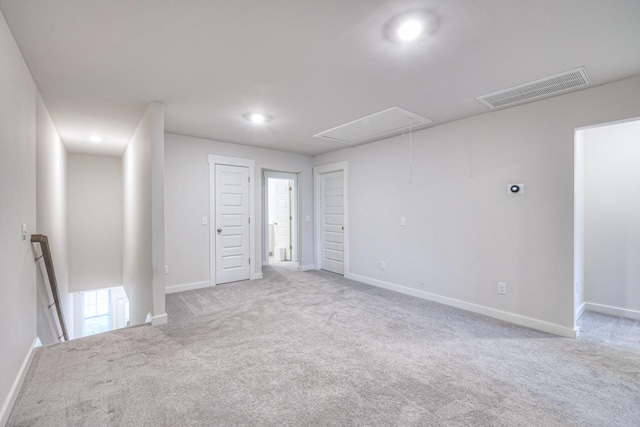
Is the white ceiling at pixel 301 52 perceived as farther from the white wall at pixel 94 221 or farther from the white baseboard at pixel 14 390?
the white wall at pixel 94 221

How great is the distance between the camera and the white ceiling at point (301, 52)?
170cm

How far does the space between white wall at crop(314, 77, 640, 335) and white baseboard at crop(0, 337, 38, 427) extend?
164 inches

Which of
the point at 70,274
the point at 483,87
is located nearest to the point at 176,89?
the point at 483,87

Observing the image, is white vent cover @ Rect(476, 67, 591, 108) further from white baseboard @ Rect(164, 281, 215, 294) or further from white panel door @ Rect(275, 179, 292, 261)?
white panel door @ Rect(275, 179, 292, 261)

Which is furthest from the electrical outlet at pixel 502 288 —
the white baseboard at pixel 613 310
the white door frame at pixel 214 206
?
the white door frame at pixel 214 206

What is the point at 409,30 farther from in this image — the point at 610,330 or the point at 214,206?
the point at 214,206

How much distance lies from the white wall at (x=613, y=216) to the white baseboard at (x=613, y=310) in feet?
0.04

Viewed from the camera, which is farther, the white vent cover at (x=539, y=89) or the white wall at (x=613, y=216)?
the white wall at (x=613, y=216)

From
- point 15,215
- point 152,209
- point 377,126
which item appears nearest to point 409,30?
point 377,126

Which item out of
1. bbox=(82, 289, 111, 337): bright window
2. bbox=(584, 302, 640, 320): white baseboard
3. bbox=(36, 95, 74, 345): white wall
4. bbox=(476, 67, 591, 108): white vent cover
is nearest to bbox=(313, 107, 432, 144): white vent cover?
bbox=(476, 67, 591, 108): white vent cover

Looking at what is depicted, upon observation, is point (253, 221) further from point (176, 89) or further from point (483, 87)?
point (483, 87)

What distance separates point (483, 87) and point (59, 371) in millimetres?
4427

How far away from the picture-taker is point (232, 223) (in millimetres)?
4969

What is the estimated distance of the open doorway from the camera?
11.0 ft
